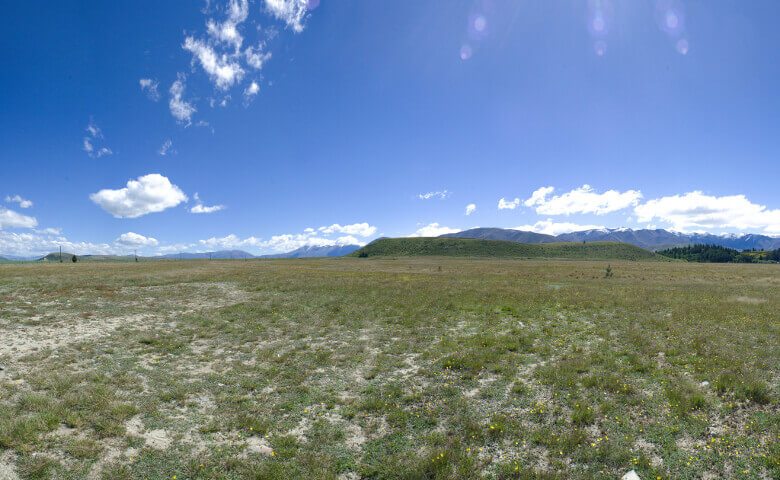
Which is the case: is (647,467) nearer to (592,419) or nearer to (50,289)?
(592,419)

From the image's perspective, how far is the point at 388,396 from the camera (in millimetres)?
10625

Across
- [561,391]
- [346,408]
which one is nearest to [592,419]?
[561,391]

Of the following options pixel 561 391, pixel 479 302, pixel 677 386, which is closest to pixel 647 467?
pixel 561 391

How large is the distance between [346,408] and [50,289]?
39.2 m

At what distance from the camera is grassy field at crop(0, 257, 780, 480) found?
7223 millimetres

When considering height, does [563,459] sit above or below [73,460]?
below

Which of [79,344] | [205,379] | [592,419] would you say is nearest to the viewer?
[592,419]

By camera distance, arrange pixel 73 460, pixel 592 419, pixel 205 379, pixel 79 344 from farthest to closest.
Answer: pixel 79 344 → pixel 205 379 → pixel 592 419 → pixel 73 460

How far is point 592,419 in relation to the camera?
898 centimetres

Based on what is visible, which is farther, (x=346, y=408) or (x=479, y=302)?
(x=479, y=302)

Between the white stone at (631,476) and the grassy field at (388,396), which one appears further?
the grassy field at (388,396)

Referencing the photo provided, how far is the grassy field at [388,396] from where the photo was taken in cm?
722

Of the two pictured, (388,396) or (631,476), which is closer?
(631,476)

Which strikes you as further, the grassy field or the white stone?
the grassy field
